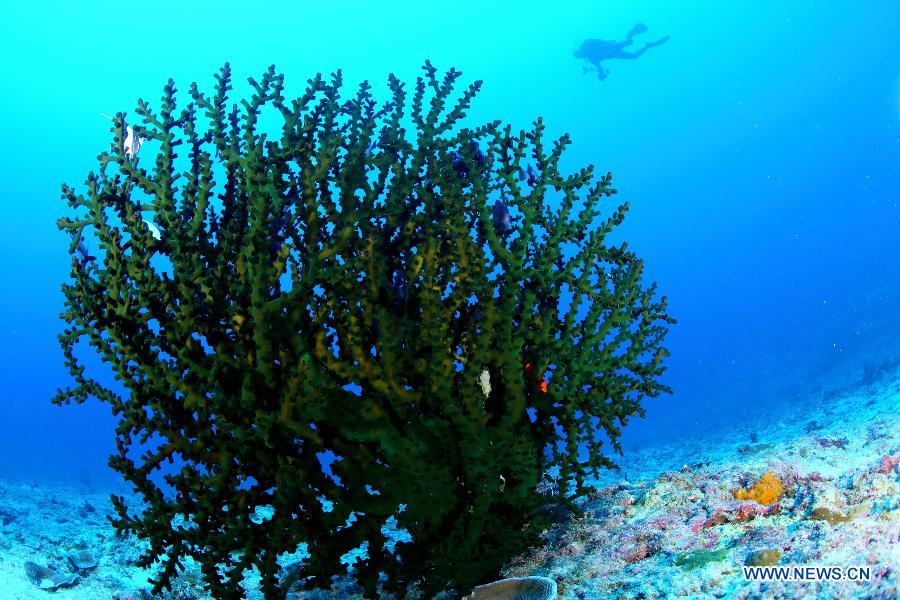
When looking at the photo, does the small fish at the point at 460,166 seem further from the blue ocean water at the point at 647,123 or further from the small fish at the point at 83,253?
the blue ocean water at the point at 647,123

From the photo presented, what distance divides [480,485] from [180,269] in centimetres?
245

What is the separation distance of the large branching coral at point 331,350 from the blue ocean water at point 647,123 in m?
39.7

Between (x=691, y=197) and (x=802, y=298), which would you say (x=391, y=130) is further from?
(x=691, y=197)

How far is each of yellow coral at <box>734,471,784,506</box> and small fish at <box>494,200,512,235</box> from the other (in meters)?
→ 2.97

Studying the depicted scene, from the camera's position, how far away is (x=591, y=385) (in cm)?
376

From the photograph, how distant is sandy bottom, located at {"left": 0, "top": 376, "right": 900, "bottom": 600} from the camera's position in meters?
2.66

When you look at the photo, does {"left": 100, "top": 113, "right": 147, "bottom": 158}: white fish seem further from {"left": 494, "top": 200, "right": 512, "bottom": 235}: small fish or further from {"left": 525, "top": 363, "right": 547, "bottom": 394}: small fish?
{"left": 525, "top": 363, "right": 547, "bottom": 394}: small fish

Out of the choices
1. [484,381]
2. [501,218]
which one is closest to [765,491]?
[484,381]

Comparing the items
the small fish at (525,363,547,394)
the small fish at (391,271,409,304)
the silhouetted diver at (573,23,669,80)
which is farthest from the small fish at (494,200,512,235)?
the silhouetted diver at (573,23,669,80)

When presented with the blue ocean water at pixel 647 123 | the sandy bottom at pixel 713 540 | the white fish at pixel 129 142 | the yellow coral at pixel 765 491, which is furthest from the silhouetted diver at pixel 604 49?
the white fish at pixel 129 142

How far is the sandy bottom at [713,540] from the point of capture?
8.73 ft

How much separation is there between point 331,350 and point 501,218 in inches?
64.4

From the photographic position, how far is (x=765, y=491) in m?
3.96

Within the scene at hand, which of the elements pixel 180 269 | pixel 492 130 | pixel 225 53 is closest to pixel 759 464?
pixel 492 130
